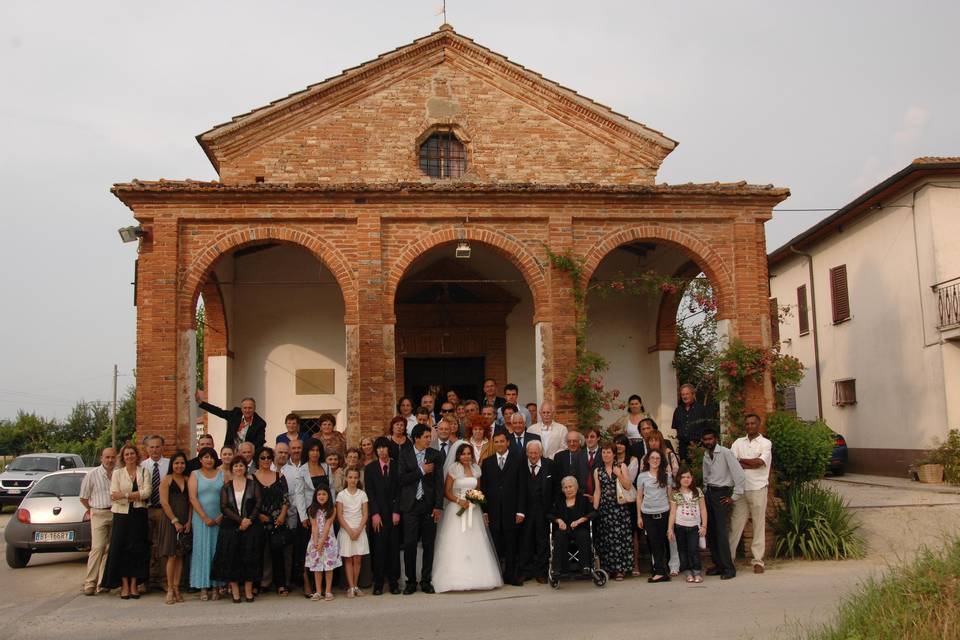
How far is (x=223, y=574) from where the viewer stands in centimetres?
902

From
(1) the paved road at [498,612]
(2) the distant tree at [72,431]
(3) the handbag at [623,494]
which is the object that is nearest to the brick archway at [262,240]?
(1) the paved road at [498,612]

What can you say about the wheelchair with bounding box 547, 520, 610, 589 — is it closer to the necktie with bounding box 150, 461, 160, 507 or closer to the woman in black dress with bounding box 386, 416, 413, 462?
the woman in black dress with bounding box 386, 416, 413, 462

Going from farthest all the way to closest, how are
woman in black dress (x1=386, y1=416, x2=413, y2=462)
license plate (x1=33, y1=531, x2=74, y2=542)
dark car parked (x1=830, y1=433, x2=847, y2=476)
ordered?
dark car parked (x1=830, y1=433, x2=847, y2=476) < license plate (x1=33, y1=531, x2=74, y2=542) < woman in black dress (x1=386, y1=416, x2=413, y2=462)

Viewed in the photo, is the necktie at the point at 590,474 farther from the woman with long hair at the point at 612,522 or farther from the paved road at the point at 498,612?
the paved road at the point at 498,612

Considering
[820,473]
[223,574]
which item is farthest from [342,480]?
[820,473]

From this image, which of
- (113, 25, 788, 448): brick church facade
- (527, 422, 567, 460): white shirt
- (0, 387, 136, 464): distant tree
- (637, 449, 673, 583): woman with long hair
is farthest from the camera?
(0, 387, 136, 464): distant tree

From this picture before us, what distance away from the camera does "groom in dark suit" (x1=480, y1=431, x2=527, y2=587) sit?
965cm

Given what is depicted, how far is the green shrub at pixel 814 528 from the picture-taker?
430 inches

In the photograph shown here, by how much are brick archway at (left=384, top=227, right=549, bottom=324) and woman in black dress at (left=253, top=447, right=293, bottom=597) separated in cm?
418

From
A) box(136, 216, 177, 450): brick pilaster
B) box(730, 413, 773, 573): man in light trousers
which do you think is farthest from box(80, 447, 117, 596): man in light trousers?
box(730, 413, 773, 573): man in light trousers

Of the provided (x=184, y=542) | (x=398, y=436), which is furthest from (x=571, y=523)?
(x=184, y=542)

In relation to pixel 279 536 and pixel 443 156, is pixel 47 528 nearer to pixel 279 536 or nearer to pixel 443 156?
pixel 279 536

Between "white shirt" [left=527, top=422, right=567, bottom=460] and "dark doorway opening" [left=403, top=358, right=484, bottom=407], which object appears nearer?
"white shirt" [left=527, top=422, right=567, bottom=460]

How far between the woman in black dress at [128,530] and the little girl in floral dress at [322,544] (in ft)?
6.41
